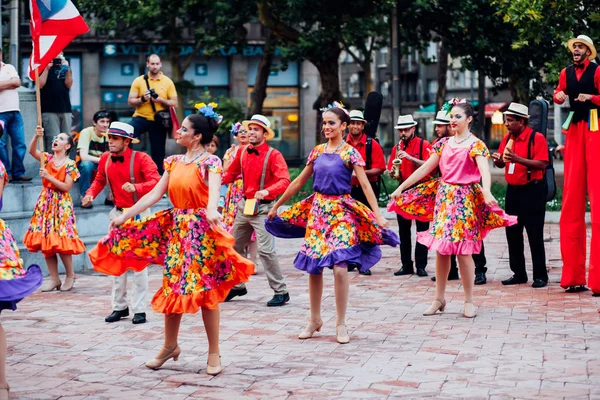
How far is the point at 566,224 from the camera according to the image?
1152 centimetres

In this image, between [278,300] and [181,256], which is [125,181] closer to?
[278,300]

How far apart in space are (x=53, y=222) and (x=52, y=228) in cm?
7

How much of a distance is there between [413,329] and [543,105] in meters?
4.34

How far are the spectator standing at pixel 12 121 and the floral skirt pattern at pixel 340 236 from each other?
5.73 m

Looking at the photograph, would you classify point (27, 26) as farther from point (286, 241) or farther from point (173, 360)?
point (173, 360)

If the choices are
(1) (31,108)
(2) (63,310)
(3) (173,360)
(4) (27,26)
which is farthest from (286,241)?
(4) (27,26)

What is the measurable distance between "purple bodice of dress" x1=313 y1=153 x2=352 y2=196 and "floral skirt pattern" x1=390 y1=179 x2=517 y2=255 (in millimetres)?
1385

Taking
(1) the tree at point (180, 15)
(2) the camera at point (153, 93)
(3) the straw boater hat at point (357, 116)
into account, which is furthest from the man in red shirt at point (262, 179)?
(1) the tree at point (180, 15)

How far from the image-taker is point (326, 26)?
1022 inches

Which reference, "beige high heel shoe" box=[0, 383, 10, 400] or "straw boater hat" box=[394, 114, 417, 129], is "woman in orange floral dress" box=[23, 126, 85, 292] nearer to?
"straw boater hat" box=[394, 114, 417, 129]

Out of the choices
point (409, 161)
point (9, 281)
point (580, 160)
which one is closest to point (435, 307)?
point (580, 160)

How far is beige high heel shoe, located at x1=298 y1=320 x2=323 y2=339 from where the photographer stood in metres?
8.88

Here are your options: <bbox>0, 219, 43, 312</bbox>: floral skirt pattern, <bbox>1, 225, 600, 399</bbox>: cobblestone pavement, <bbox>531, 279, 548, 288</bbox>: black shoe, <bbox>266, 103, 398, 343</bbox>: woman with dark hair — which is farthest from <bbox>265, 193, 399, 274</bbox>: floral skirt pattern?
<bbox>531, 279, 548, 288</bbox>: black shoe

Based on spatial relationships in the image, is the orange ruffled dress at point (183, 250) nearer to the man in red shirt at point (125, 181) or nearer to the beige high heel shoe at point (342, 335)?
the beige high heel shoe at point (342, 335)
